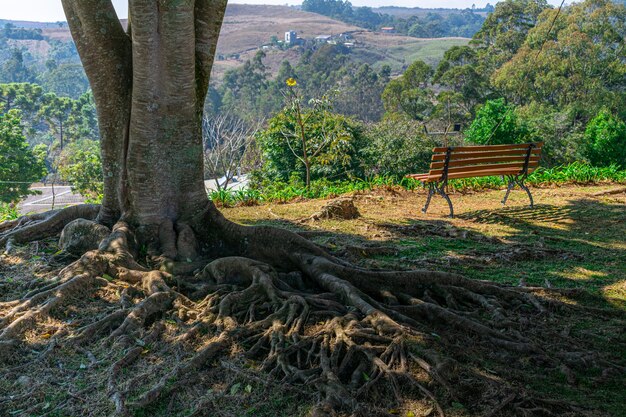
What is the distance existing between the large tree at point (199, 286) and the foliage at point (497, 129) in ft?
50.0

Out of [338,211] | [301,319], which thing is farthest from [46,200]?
[301,319]

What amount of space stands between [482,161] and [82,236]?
5.65 metres

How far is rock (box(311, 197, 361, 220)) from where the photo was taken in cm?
774

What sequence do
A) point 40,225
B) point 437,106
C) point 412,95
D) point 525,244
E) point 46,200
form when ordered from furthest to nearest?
point 46,200 → point 412,95 → point 437,106 → point 525,244 → point 40,225

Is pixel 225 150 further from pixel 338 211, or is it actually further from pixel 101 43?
pixel 101 43

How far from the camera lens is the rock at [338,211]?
7.74 m

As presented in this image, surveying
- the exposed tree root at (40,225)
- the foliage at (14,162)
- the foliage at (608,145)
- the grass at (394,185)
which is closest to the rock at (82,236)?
the exposed tree root at (40,225)

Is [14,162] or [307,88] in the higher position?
[307,88]

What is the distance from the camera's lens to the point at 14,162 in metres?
33.6

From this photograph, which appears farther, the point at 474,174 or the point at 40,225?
the point at 474,174

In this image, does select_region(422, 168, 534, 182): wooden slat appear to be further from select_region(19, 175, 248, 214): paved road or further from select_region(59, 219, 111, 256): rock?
select_region(19, 175, 248, 214): paved road

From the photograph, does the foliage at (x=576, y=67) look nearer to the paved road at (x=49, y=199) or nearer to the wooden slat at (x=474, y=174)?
the paved road at (x=49, y=199)

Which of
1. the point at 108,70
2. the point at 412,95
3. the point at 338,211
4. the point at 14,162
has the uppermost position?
the point at 108,70

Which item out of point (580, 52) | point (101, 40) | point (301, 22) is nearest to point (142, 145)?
point (101, 40)
